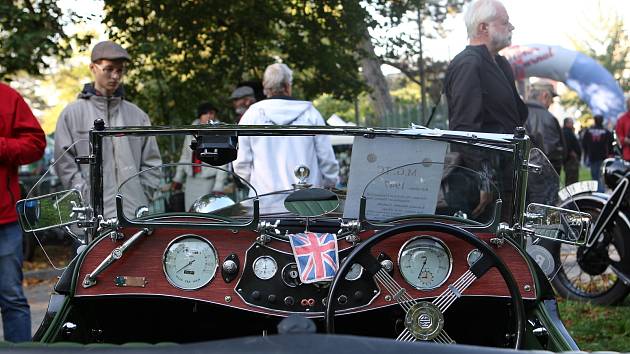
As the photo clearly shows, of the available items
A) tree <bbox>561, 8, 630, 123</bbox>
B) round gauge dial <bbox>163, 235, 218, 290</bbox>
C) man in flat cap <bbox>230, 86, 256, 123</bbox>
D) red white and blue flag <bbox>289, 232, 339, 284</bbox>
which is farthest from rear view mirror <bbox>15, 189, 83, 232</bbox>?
tree <bbox>561, 8, 630, 123</bbox>

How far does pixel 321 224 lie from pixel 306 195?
26 centimetres

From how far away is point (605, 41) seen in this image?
49531mm

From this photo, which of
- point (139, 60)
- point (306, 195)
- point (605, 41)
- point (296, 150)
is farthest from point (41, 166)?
point (605, 41)

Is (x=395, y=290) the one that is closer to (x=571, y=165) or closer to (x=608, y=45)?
(x=571, y=165)

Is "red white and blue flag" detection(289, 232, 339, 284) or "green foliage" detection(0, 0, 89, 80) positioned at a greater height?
"green foliage" detection(0, 0, 89, 80)

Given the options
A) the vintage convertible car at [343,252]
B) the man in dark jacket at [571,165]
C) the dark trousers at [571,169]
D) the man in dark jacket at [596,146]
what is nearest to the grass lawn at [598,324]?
the vintage convertible car at [343,252]

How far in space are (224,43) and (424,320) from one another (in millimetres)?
9872

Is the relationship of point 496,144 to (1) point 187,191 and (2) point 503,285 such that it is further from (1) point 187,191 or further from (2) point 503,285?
(1) point 187,191

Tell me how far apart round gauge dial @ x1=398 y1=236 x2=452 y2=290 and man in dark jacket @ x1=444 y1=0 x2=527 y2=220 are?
2.41 metres

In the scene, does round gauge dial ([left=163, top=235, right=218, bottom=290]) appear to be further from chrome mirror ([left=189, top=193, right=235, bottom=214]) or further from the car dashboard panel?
chrome mirror ([left=189, top=193, right=235, bottom=214])

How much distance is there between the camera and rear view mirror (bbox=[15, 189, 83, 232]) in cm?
380

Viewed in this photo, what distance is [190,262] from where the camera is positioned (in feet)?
11.4

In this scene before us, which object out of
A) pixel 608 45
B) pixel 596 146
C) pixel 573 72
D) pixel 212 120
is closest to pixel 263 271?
pixel 212 120

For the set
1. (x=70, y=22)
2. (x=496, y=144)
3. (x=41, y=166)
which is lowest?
(x=41, y=166)
